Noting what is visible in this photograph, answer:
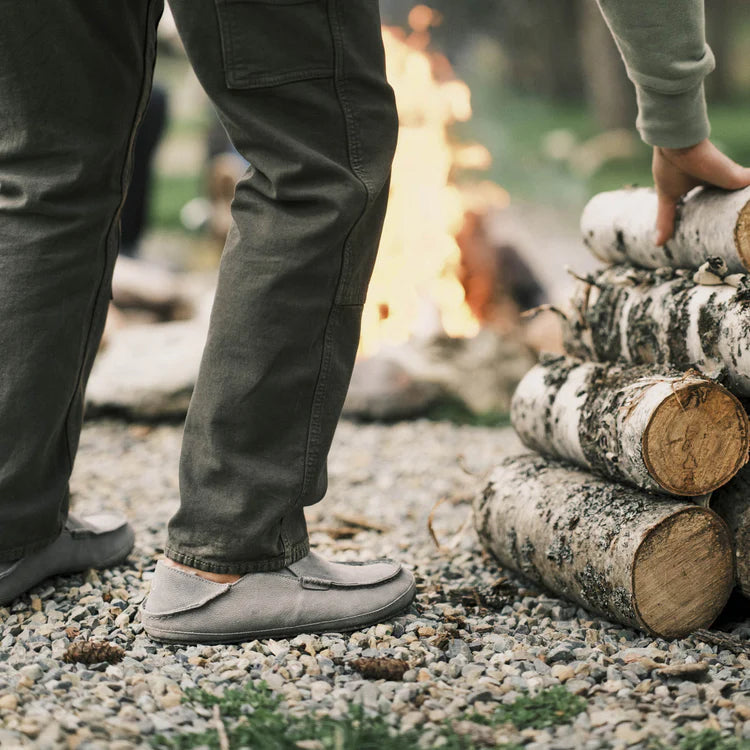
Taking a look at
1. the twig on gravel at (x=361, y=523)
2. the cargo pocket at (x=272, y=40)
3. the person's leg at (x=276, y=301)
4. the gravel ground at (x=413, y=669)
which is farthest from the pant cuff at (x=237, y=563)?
the twig on gravel at (x=361, y=523)

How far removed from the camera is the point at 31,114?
2.13 m

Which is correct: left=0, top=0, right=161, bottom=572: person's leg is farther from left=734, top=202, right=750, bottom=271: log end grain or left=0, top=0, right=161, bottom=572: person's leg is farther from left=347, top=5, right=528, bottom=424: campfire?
left=347, top=5, right=528, bottom=424: campfire

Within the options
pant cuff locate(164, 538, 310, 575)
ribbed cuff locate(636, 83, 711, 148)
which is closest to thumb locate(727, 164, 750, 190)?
ribbed cuff locate(636, 83, 711, 148)

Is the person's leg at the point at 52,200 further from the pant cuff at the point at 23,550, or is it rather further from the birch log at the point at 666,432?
the birch log at the point at 666,432

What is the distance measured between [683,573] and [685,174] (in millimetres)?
1038

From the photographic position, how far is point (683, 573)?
7.53ft

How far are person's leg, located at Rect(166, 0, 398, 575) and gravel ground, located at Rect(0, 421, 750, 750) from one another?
0.26 m

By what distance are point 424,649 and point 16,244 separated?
130 cm

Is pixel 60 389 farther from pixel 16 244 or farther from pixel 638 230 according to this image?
pixel 638 230

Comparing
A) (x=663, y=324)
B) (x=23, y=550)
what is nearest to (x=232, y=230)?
(x=23, y=550)

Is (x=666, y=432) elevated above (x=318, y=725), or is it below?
above

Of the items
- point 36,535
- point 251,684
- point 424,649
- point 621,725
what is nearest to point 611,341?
point 424,649

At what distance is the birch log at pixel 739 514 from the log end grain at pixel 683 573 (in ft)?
0.10

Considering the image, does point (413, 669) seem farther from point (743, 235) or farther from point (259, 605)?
point (743, 235)
